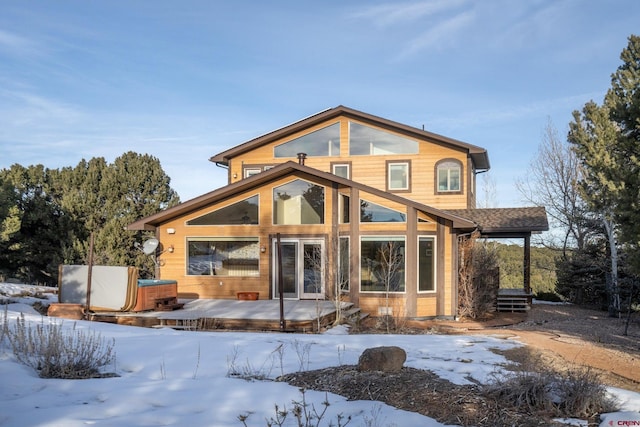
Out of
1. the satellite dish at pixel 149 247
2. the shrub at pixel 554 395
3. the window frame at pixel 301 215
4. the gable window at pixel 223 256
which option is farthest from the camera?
the gable window at pixel 223 256

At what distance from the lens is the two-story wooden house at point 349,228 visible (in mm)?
14742

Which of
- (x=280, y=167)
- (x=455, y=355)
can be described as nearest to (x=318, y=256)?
(x=280, y=167)

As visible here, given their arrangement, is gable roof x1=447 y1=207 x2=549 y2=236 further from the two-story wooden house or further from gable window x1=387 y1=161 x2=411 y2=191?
gable window x1=387 y1=161 x2=411 y2=191

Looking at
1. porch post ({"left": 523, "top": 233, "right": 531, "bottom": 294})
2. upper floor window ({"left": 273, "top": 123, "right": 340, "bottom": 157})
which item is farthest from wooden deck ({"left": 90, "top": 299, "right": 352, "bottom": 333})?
porch post ({"left": 523, "top": 233, "right": 531, "bottom": 294})

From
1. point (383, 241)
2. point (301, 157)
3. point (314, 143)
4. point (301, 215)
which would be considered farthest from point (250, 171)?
point (383, 241)

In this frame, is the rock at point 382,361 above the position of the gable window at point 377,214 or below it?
below

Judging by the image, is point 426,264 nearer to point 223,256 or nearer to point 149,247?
point 223,256

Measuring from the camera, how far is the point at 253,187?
16.0 meters

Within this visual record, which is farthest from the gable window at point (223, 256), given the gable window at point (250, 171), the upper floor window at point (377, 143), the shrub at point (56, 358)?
the shrub at point (56, 358)

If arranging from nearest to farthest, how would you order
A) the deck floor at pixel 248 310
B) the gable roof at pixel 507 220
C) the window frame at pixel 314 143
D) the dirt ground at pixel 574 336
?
the dirt ground at pixel 574 336 → the deck floor at pixel 248 310 → the gable roof at pixel 507 220 → the window frame at pixel 314 143

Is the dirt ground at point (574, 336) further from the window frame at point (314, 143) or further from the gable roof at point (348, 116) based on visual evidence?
the window frame at point (314, 143)

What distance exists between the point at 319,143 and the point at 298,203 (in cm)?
382

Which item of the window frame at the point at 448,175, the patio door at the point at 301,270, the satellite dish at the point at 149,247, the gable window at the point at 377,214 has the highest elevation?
the window frame at the point at 448,175

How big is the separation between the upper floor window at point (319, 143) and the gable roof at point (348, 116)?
12.9 inches
